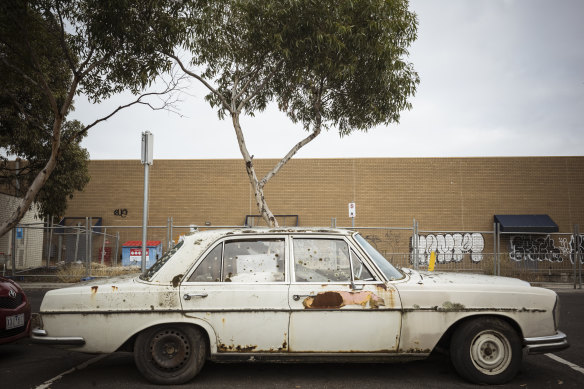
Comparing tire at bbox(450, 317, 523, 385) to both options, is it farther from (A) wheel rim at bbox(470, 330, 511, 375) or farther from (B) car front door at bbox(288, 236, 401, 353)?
(B) car front door at bbox(288, 236, 401, 353)

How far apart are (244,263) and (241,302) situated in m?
0.41

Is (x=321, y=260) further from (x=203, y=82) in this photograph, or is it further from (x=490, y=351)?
(x=203, y=82)

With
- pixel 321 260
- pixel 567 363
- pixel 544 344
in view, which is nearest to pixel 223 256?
pixel 321 260

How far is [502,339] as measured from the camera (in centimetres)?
418

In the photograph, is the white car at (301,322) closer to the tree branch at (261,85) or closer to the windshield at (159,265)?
the windshield at (159,265)

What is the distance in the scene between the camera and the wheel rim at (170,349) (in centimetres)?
418

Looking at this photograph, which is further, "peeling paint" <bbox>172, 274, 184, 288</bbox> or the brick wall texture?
the brick wall texture

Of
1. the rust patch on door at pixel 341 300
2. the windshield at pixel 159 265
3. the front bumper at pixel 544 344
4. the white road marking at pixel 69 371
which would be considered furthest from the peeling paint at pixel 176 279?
the front bumper at pixel 544 344

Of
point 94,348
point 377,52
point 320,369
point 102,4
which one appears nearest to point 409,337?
point 320,369

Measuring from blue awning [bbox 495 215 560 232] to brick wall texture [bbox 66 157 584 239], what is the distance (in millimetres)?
447

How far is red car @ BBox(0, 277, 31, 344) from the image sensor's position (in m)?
5.12

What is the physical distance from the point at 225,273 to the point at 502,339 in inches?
109

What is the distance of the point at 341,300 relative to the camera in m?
4.17

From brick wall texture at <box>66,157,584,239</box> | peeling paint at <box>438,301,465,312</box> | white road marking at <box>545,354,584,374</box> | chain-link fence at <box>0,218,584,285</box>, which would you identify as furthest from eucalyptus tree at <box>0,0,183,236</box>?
brick wall texture at <box>66,157,584,239</box>
